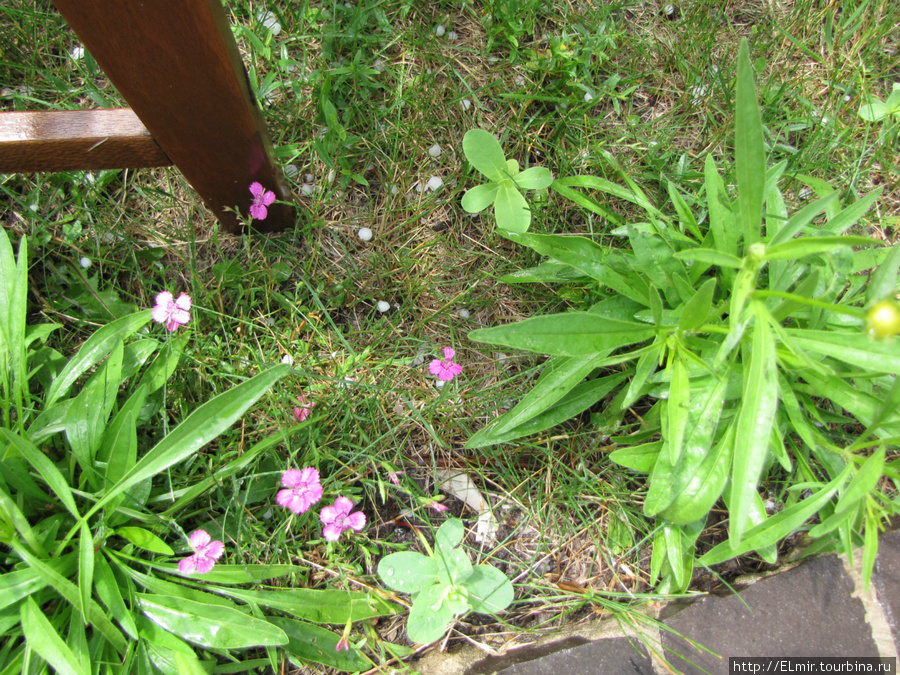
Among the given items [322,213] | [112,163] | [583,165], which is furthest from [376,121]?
[112,163]

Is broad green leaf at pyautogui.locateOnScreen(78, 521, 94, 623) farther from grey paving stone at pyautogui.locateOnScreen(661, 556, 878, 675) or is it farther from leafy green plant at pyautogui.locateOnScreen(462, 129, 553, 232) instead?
grey paving stone at pyautogui.locateOnScreen(661, 556, 878, 675)

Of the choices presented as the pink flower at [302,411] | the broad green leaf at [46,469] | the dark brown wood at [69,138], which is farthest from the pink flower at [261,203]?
the broad green leaf at [46,469]

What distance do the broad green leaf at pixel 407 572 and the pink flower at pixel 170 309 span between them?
0.95 metres

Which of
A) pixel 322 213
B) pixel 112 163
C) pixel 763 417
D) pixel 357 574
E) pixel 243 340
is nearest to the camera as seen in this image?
pixel 763 417

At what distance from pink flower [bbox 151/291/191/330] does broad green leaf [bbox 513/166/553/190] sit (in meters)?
1.11

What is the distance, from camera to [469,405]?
6.58ft

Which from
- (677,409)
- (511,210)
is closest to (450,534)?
(677,409)

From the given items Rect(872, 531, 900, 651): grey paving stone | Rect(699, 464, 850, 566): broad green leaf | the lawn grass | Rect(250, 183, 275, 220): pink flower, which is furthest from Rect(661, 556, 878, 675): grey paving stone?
Rect(250, 183, 275, 220): pink flower

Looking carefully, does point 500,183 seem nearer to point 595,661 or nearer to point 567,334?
point 567,334

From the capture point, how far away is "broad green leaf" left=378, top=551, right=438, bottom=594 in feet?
5.75

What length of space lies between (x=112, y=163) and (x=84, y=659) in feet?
4.34

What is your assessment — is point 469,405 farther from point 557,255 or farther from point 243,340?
point 243,340

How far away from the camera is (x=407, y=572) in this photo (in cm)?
177

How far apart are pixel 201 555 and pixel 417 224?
129 cm
